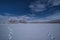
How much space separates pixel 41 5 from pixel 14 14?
0.42m

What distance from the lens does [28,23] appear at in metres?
1.67

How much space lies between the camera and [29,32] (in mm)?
1670

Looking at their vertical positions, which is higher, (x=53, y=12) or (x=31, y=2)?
(x=31, y=2)

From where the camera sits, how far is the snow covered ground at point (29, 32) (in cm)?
165

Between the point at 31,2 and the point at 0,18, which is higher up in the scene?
the point at 31,2

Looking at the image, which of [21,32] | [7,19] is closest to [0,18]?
[7,19]

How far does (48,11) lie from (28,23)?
13.6 inches

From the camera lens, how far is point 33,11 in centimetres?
167

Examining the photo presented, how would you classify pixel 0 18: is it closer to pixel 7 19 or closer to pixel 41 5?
pixel 7 19

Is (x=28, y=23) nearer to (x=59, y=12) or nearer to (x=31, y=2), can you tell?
(x=31, y=2)

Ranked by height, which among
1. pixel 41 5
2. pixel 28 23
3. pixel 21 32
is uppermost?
pixel 41 5

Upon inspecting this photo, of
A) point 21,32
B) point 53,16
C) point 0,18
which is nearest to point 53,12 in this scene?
point 53,16

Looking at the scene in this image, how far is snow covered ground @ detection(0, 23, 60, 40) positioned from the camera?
1654mm

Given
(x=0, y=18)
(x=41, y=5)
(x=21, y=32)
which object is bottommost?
(x=21, y=32)
